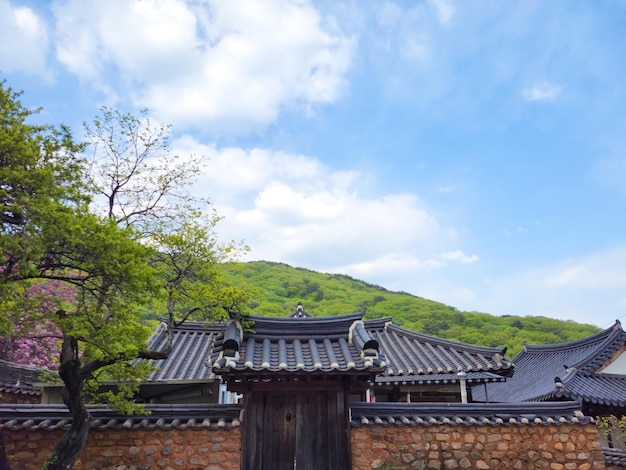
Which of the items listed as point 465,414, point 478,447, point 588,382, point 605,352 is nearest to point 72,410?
point 465,414

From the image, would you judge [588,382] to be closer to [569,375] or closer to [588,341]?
[569,375]

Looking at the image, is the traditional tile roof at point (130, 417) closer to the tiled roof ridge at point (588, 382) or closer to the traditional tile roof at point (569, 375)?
the traditional tile roof at point (569, 375)

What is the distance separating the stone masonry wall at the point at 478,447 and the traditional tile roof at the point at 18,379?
11.0 metres

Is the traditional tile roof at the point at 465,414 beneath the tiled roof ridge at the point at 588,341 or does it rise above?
beneath

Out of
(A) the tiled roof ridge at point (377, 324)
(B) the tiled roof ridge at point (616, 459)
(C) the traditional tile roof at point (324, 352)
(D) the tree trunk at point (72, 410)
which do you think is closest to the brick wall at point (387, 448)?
(D) the tree trunk at point (72, 410)

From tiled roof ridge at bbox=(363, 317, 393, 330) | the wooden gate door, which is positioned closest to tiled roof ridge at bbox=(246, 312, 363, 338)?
the wooden gate door

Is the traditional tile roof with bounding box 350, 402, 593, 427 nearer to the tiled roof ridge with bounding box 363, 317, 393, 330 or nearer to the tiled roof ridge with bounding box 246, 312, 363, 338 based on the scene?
the tiled roof ridge with bounding box 246, 312, 363, 338

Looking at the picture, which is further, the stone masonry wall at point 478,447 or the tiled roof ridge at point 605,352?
the tiled roof ridge at point 605,352

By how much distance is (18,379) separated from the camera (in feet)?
49.4

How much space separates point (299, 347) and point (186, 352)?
→ 6080mm

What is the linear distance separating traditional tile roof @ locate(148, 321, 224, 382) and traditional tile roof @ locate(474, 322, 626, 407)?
9565mm

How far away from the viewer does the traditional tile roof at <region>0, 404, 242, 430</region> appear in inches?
289

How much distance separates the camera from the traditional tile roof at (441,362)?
12336 millimetres

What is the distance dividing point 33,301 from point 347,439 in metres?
5.48
